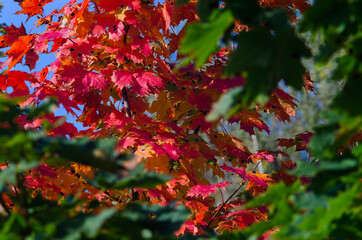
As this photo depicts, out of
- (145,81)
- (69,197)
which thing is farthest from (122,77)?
(69,197)

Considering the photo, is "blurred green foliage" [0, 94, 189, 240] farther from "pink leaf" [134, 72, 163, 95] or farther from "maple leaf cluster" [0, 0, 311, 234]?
"pink leaf" [134, 72, 163, 95]

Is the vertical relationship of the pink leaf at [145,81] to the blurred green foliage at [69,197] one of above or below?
above

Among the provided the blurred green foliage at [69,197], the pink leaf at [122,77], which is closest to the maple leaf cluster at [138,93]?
the pink leaf at [122,77]

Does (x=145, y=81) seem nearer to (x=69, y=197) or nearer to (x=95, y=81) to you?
(x=95, y=81)

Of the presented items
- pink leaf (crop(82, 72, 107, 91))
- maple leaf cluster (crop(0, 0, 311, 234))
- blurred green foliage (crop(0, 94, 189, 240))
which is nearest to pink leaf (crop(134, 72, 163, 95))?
maple leaf cluster (crop(0, 0, 311, 234))

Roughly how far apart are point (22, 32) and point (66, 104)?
34.1 inches

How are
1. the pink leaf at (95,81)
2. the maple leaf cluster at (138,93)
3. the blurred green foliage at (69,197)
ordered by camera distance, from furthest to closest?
the pink leaf at (95,81) < the maple leaf cluster at (138,93) < the blurred green foliage at (69,197)

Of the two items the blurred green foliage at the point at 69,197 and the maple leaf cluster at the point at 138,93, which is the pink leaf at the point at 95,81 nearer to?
the maple leaf cluster at the point at 138,93

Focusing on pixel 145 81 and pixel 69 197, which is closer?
pixel 69 197

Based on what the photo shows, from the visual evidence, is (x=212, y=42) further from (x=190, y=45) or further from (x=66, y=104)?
(x=66, y=104)

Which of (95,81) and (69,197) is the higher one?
(95,81)

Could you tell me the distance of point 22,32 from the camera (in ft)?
8.52

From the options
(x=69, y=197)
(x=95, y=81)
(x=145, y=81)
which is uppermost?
(x=95, y=81)

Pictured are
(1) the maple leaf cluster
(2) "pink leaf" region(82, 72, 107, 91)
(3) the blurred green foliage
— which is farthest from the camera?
(2) "pink leaf" region(82, 72, 107, 91)
